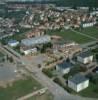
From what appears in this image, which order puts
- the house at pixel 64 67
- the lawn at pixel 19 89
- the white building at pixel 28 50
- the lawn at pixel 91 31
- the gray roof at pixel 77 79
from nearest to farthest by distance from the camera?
the lawn at pixel 19 89 < the gray roof at pixel 77 79 < the house at pixel 64 67 < the white building at pixel 28 50 < the lawn at pixel 91 31

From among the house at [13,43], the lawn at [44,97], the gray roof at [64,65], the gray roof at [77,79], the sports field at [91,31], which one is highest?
the sports field at [91,31]

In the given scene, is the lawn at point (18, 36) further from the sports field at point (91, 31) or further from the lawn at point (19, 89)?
the lawn at point (19, 89)

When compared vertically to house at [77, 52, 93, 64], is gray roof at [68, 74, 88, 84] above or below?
below

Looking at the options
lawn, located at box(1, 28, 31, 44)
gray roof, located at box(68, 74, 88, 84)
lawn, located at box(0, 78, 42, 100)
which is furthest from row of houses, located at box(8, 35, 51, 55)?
gray roof, located at box(68, 74, 88, 84)

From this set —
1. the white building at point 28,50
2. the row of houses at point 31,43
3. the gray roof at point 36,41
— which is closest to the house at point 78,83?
the white building at point 28,50

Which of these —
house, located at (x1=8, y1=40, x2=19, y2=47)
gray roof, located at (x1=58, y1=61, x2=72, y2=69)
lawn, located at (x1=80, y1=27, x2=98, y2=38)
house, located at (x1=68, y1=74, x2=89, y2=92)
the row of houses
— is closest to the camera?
house, located at (x1=68, y1=74, x2=89, y2=92)

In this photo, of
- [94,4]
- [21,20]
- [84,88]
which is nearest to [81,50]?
[84,88]

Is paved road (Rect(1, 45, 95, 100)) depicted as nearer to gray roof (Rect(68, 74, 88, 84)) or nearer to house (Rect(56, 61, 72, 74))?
gray roof (Rect(68, 74, 88, 84))

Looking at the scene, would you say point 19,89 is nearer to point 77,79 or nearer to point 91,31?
point 77,79
